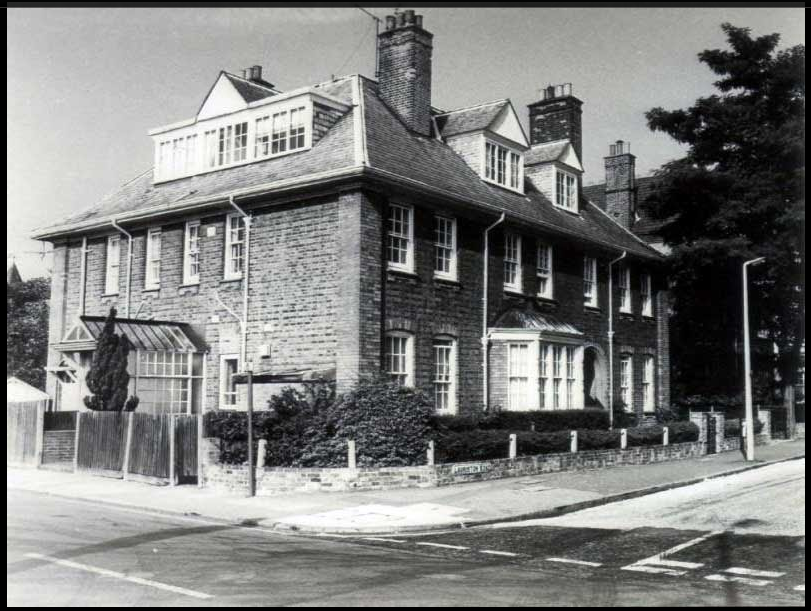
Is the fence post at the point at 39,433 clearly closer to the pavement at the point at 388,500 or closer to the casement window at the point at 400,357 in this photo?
the pavement at the point at 388,500

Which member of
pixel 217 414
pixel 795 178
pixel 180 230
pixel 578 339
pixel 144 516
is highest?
pixel 795 178

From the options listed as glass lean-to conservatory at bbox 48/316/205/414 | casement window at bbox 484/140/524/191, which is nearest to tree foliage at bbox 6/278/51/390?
glass lean-to conservatory at bbox 48/316/205/414

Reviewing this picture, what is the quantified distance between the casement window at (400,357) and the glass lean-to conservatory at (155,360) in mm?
5271

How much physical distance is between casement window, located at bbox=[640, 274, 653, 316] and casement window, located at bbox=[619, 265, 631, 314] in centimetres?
113

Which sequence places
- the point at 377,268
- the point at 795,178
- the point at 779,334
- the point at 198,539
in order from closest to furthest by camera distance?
the point at 198,539 < the point at 377,268 < the point at 795,178 < the point at 779,334

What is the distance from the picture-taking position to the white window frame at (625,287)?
Result: 30784 millimetres

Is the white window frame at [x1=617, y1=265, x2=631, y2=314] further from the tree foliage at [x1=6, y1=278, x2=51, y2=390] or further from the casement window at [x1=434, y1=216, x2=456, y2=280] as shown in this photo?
the tree foliage at [x1=6, y1=278, x2=51, y2=390]

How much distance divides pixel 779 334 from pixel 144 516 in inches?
1148

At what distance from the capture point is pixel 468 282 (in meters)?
23.3

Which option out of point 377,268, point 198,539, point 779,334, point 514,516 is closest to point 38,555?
point 198,539

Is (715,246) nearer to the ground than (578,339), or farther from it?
farther from it

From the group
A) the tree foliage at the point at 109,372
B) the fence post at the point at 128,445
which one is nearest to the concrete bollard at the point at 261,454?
the fence post at the point at 128,445

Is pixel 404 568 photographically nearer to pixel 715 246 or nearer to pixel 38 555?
pixel 38 555

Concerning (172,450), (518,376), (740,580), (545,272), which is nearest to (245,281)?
(172,450)
